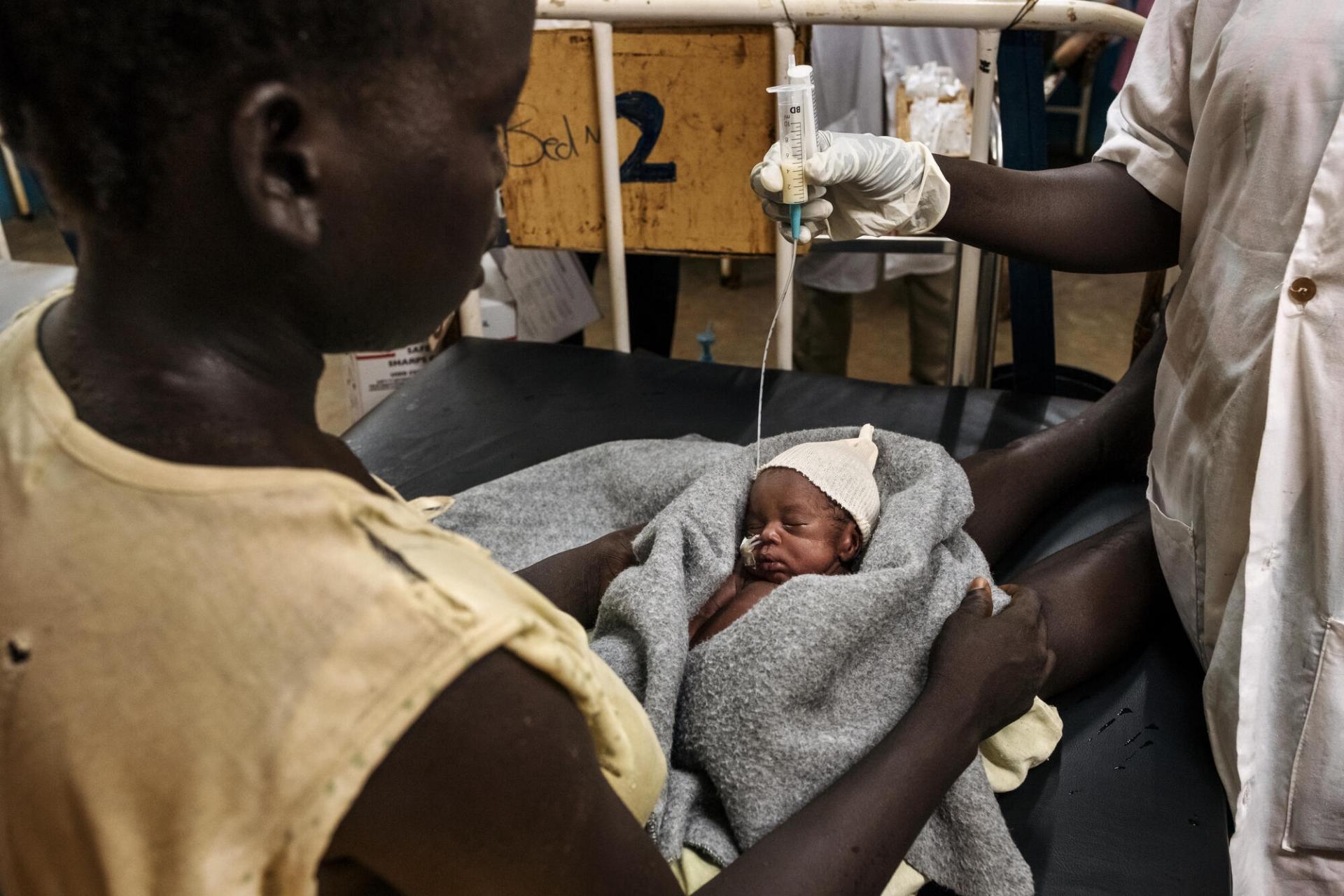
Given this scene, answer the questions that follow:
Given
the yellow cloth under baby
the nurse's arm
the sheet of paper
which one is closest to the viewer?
the yellow cloth under baby

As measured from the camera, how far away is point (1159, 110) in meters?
1.48

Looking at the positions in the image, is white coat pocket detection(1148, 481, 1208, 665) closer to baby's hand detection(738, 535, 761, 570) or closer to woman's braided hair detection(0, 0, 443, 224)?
baby's hand detection(738, 535, 761, 570)

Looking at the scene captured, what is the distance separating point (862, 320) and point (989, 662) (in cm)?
337

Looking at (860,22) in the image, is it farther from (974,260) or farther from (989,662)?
(989,662)

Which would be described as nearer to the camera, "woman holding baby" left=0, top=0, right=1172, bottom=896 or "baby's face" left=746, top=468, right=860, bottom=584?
"woman holding baby" left=0, top=0, right=1172, bottom=896

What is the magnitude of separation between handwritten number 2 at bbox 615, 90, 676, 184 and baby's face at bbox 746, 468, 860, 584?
2.95 feet

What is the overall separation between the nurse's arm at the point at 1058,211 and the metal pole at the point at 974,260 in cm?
34

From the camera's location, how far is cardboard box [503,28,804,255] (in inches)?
80.8

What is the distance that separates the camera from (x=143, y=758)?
55cm

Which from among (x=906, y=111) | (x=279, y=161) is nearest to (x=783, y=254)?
(x=906, y=111)

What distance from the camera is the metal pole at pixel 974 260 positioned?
75.6 inches

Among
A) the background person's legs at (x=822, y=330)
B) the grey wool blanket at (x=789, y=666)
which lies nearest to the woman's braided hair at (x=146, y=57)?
the grey wool blanket at (x=789, y=666)

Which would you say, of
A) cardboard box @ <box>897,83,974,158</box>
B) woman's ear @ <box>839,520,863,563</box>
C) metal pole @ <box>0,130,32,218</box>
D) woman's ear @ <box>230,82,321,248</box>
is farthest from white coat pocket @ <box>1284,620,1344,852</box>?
metal pole @ <box>0,130,32,218</box>

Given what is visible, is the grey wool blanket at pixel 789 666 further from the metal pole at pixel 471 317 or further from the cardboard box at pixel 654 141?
the metal pole at pixel 471 317
